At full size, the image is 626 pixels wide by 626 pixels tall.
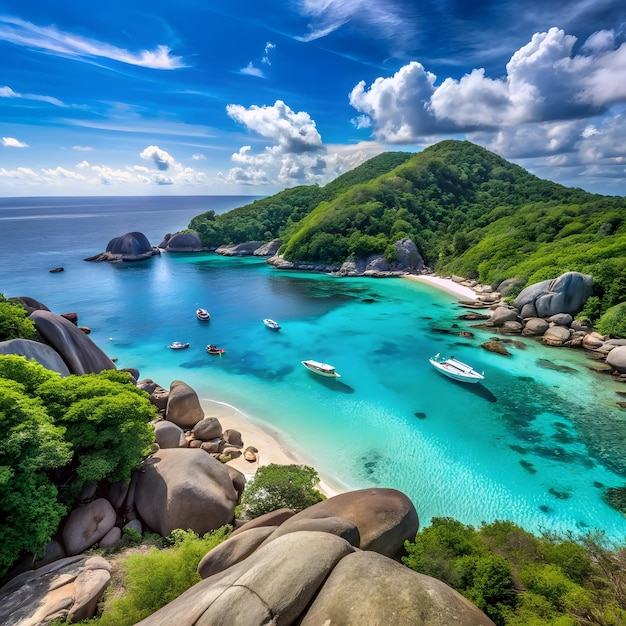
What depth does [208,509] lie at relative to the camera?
15234mm

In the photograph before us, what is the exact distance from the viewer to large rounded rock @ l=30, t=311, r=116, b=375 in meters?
22.4

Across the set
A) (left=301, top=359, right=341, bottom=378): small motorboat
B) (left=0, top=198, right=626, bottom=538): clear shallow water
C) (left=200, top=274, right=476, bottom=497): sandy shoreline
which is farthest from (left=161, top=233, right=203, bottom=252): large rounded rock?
(left=200, top=274, right=476, bottom=497): sandy shoreline

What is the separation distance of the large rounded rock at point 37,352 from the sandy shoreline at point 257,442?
34.4 ft

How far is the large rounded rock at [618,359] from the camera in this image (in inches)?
1267

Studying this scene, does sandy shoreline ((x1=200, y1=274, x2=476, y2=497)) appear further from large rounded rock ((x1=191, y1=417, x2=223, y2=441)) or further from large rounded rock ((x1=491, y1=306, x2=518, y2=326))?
large rounded rock ((x1=491, y1=306, x2=518, y2=326))

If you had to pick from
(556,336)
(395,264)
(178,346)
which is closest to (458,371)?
(556,336)

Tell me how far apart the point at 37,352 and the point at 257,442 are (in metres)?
14.2

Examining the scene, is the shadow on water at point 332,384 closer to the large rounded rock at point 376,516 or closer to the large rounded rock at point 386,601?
the large rounded rock at point 376,516

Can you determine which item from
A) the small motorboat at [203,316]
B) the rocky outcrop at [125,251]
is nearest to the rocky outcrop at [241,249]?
the rocky outcrop at [125,251]

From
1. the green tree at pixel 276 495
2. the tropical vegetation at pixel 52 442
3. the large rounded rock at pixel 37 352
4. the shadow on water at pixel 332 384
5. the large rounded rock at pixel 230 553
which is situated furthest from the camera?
the shadow on water at pixel 332 384

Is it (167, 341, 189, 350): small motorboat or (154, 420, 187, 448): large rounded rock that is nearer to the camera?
(154, 420, 187, 448): large rounded rock

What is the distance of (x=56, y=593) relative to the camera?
1038 centimetres

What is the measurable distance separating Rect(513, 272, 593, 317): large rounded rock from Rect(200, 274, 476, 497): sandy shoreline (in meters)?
37.8

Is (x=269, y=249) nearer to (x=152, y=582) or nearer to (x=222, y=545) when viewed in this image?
(x=222, y=545)
